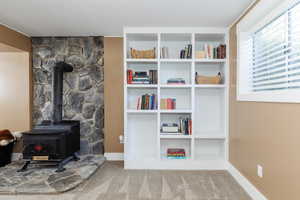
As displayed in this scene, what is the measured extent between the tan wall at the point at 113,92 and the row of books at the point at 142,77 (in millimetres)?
409

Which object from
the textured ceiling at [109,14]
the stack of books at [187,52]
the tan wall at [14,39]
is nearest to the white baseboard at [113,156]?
the stack of books at [187,52]

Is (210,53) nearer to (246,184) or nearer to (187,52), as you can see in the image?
(187,52)

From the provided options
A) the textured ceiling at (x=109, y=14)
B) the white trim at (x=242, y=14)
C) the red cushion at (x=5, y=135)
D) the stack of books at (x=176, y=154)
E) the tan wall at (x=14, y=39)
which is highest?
the textured ceiling at (x=109, y=14)

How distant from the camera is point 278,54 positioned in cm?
203

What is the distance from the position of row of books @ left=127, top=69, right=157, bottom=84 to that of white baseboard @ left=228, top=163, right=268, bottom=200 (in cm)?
183

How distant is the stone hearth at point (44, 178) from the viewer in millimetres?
2484

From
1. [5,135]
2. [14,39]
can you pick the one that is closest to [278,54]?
[14,39]

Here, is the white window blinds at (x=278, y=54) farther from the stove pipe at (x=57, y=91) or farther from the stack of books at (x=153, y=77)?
the stove pipe at (x=57, y=91)

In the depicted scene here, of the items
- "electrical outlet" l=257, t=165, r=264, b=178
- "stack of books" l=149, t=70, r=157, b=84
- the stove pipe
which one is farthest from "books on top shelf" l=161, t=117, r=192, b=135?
the stove pipe

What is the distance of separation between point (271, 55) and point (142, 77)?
1.88 meters

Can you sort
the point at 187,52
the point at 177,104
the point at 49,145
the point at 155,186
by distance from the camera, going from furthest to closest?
the point at 177,104, the point at 187,52, the point at 49,145, the point at 155,186

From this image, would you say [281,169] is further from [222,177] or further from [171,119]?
[171,119]

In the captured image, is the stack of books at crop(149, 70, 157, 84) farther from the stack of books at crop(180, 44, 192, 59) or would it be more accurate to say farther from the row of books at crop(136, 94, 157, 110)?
the stack of books at crop(180, 44, 192, 59)

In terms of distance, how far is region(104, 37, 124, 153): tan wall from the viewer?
3.72m
